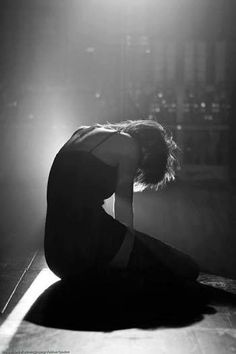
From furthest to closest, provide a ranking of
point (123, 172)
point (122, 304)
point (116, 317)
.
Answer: point (123, 172) < point (122, 304) < point (116, 317)

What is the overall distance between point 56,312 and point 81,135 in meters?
0.86

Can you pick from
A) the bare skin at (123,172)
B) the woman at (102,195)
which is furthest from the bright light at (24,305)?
the bare skin at (123,172)

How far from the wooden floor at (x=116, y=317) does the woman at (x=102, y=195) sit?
155 millimetres

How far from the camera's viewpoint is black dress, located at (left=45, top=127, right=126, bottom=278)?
245cm

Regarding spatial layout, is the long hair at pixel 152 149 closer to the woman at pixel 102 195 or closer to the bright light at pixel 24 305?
the woman at pixel 102 195

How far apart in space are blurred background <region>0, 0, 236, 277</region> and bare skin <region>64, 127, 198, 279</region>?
5341 mm

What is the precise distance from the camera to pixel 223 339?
74.2 inches

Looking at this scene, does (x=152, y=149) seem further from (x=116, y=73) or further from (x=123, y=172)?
(x=116, y=73)

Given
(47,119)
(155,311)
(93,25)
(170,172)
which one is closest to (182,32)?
(93,25)

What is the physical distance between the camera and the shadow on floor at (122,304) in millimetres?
2041

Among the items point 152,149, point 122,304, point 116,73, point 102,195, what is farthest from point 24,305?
point 116,73

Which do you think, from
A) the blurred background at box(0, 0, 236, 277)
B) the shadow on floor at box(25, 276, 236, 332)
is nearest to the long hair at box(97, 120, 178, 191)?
the shadow on floor at box(25, 276, 236, 332)

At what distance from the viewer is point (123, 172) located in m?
2.42

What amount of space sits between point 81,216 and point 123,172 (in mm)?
291
